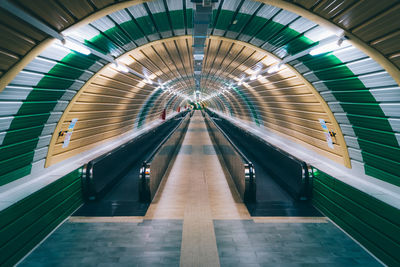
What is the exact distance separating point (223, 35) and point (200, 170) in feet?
17.0

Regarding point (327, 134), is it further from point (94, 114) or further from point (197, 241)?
point (94, 114)

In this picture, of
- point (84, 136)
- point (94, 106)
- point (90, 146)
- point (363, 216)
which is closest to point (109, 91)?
point (94, 106)

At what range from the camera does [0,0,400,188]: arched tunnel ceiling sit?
3.05 metres

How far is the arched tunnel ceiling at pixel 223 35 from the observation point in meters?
3.05

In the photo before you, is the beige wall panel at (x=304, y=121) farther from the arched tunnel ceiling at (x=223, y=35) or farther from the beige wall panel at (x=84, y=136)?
the beige wall panel at (x=84, y=136)

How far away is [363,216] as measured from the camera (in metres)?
3.72

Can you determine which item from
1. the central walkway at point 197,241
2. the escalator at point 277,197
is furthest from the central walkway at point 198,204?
the escalator at point 277,197

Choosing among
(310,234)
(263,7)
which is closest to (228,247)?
(310,234)

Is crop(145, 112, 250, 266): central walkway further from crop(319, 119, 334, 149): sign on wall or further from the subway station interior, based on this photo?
crop(319, 119, 334, 149): sign on wall

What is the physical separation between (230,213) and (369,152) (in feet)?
14.0

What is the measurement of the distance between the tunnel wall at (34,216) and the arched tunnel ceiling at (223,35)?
155cm

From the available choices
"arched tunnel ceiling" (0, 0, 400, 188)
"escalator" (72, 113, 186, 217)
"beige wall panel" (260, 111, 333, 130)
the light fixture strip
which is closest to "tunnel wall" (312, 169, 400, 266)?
"arched tunnel ceiling" (0, 0, 400, 188)

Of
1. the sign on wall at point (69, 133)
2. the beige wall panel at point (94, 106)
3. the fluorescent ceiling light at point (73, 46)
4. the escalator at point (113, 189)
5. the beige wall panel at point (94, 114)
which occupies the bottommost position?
the escalator at point (113, 189)

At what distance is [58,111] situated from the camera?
18.7ft
